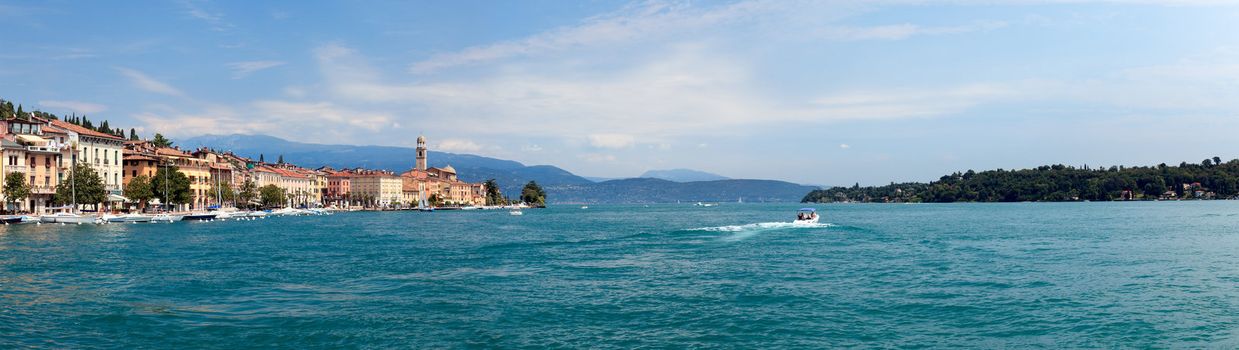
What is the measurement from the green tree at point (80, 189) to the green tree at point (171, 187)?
10032mm

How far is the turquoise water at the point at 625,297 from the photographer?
1672cm

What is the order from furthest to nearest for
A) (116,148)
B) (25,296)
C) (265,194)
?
(265,194), (116,148), (25,296)

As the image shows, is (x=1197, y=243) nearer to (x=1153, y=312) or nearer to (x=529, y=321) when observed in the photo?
(x=1153, y=312)

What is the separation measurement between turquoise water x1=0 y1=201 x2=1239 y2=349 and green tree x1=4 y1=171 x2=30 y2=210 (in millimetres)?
36081

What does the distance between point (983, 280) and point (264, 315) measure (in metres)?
19.3

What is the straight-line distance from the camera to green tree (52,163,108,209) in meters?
74.3

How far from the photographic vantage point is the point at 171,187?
88188mm

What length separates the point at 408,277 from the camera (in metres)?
27.0

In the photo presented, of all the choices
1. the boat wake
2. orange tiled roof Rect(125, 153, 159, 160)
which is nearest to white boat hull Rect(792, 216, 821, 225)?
the boat wake

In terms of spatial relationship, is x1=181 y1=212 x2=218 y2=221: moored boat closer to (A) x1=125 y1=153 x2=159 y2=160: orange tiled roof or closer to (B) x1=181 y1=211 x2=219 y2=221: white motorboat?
(B) x1=181 y1=211 x2=219 y2=221: white motorboat

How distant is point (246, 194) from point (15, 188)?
47309 mm

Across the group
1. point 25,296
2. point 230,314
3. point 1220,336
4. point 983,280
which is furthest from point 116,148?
point 1220,336

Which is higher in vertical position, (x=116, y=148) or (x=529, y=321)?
(x=116, y=148)

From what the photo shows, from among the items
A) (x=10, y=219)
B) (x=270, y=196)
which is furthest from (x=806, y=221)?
(x=270, y=196)
